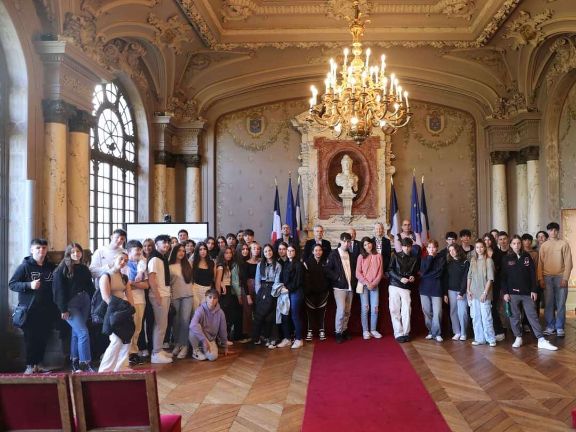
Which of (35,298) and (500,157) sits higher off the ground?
(500,157)

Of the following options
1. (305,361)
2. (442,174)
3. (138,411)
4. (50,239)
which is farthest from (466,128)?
(138,411)

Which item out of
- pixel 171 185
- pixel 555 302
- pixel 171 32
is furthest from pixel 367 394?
pixel 171 185

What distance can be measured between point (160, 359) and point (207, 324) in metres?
0.64

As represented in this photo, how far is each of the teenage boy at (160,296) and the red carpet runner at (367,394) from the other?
5.81 feet

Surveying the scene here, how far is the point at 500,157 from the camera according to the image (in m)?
10.6

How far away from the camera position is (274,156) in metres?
11.2

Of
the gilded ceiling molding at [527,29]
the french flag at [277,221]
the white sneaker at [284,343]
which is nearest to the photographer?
the white sneaker at [284,343]

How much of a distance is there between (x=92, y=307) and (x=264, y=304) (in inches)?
87.2

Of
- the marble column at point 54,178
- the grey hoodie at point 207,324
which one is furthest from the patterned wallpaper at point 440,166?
the marble column at point 54,178

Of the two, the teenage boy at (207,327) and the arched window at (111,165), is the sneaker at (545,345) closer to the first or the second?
the teenage boy at (207,327)

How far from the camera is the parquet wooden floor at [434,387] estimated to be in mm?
3766

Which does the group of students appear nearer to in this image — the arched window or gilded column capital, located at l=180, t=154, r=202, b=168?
the arched window

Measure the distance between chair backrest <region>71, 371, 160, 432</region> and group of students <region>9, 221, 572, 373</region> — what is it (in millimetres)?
2823

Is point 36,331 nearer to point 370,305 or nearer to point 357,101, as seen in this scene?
point 370,305
